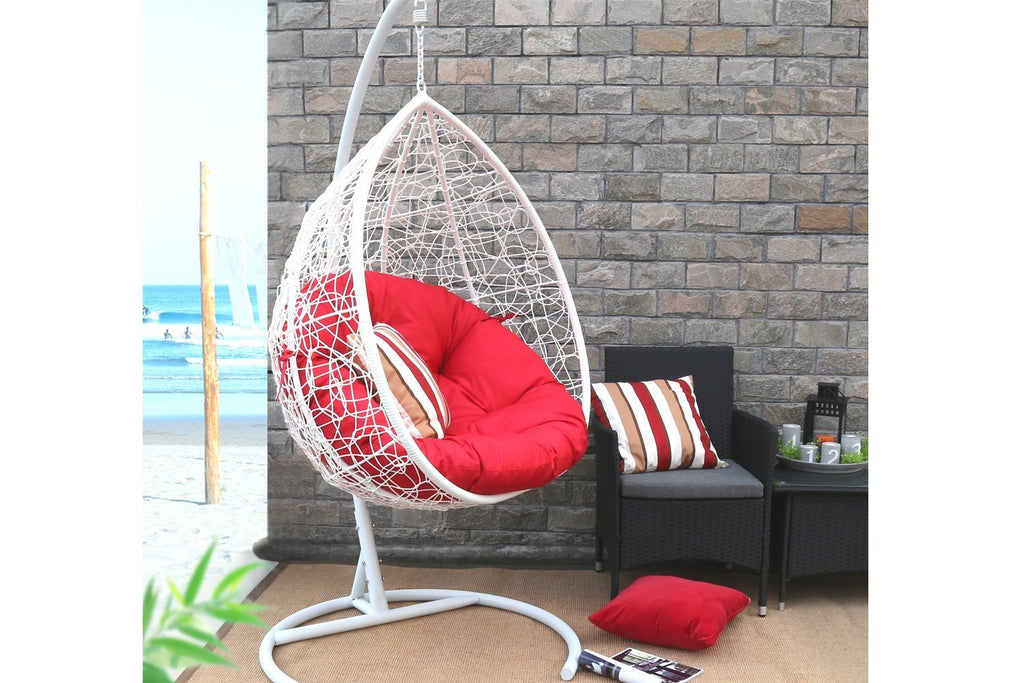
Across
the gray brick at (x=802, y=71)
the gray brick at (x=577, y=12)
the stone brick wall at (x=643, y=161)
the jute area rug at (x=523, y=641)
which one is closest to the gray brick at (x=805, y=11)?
the stone brick wall at (x=643, y=161)

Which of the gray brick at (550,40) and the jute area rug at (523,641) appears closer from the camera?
the jute area rug at (523,641)

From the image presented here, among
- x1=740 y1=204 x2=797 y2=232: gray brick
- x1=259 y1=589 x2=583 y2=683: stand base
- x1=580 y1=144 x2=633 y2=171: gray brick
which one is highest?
x1=580 y1=144 x2=633 y2=171: gray brick

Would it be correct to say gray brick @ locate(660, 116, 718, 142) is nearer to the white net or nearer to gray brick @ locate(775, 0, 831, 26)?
gray brick @ locate(775, 0, 831, 26)

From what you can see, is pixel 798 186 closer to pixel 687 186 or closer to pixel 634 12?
pixel 687 186

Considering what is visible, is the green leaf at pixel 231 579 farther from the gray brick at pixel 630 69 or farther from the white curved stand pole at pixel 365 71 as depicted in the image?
the gray brick at pixel 630 69

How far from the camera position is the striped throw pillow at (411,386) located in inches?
94.4

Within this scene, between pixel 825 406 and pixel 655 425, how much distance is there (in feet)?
2.29

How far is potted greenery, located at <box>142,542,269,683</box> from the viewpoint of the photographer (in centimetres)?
45

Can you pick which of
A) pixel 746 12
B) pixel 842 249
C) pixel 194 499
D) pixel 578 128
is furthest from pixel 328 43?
pixel 194 499

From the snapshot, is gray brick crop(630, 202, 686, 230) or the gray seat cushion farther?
gray brick crop(630, 202, 686, 230)

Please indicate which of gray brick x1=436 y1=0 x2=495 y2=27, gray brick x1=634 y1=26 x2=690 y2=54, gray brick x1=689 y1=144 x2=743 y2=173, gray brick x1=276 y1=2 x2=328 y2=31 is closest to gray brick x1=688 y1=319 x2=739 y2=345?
gray brick x1=689 y1=144 x2=743 y2=173

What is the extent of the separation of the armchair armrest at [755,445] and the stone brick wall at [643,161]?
263 millimetres

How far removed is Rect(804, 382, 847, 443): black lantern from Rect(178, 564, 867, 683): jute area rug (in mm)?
556
